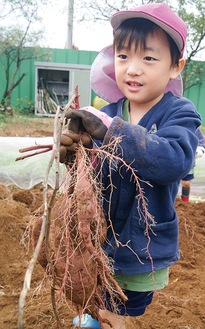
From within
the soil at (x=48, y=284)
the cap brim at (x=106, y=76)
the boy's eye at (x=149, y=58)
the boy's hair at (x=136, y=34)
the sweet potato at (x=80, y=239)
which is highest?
the boy's hair at (x=136, y=34)

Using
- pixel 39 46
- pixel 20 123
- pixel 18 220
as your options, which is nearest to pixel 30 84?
pixel 39 46

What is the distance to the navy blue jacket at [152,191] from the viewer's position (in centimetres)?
109

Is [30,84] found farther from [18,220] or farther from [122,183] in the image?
[122,183]

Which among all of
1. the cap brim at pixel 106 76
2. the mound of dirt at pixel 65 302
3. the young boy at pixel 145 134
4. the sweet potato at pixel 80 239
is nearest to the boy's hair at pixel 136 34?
the young boy at pixel 145 134

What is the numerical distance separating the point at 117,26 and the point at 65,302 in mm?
1135

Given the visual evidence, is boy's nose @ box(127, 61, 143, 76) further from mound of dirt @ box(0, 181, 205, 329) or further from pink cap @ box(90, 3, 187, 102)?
mound of dirt @ box(0, 181, 205, 329)

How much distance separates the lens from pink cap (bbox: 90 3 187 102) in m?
1.19

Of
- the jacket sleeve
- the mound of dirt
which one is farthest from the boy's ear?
the mound of dirt

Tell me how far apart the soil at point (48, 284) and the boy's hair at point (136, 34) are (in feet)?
2.07

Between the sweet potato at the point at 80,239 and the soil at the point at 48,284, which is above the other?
the sweet potato at the point at 80,239

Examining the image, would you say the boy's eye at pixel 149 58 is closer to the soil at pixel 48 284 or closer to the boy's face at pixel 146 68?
the boy's face at pixel 146 68

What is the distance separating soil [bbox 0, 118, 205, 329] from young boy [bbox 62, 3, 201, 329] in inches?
10.7

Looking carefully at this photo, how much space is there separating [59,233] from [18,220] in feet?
5.49

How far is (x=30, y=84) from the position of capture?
10969mm
